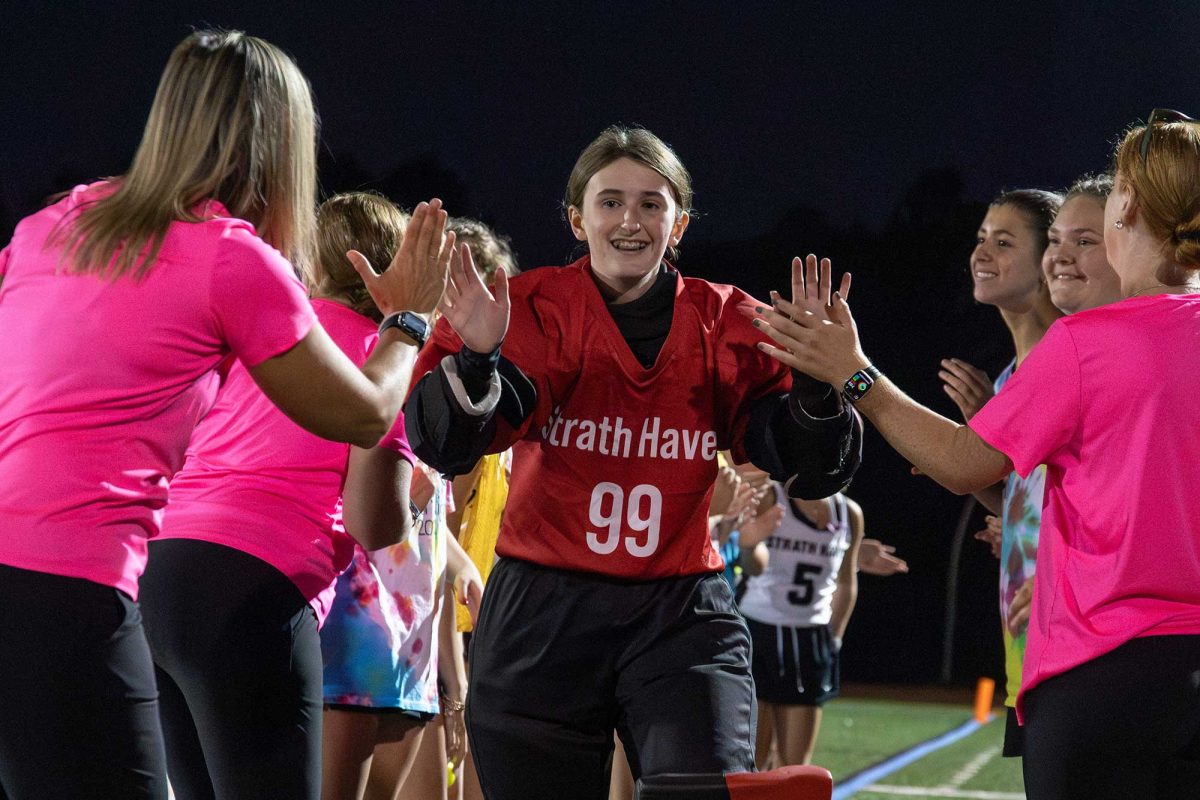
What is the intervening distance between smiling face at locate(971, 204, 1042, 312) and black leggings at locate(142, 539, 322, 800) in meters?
2.16

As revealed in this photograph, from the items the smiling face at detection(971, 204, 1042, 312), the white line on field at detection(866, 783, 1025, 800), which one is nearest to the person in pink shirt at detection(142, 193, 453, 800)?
the smiling face at detection(971, 204, 1042, 312)

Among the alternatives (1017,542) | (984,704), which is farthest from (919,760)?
(1017,542)

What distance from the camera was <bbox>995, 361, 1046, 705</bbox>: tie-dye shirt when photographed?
329 centimetres

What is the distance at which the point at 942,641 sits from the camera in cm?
1648

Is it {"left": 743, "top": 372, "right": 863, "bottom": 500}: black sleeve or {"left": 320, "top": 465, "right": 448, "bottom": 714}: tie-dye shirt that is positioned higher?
{"left": 743, "top": 372, "right": 863, "bottom": 500}: black sleeve

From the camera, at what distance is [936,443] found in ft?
6.90

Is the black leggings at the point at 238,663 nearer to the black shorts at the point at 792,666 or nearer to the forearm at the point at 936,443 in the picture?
the forearm at the point at 936,443

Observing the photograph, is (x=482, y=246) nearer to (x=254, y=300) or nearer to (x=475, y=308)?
(x=475, y=308)

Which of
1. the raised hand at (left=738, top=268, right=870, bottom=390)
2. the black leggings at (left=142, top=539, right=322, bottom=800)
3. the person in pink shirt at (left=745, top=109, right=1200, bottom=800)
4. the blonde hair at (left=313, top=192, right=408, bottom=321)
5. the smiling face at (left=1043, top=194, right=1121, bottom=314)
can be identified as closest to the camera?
the person in pink shirt at (left=745, top=109, right=1200, bottom=800)

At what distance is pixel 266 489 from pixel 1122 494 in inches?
57.7

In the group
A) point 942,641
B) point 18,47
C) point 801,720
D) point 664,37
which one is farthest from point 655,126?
point 801,720

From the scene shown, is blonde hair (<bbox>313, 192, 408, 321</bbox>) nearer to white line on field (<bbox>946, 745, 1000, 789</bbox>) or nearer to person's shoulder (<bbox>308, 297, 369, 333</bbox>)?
person's shoulder (<bbox>308, 297, 369, 333</bbox>)

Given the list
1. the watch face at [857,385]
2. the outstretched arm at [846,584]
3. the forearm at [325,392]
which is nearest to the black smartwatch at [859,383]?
the watch face at [857,385]

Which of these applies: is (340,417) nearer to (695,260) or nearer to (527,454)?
(527,454)
